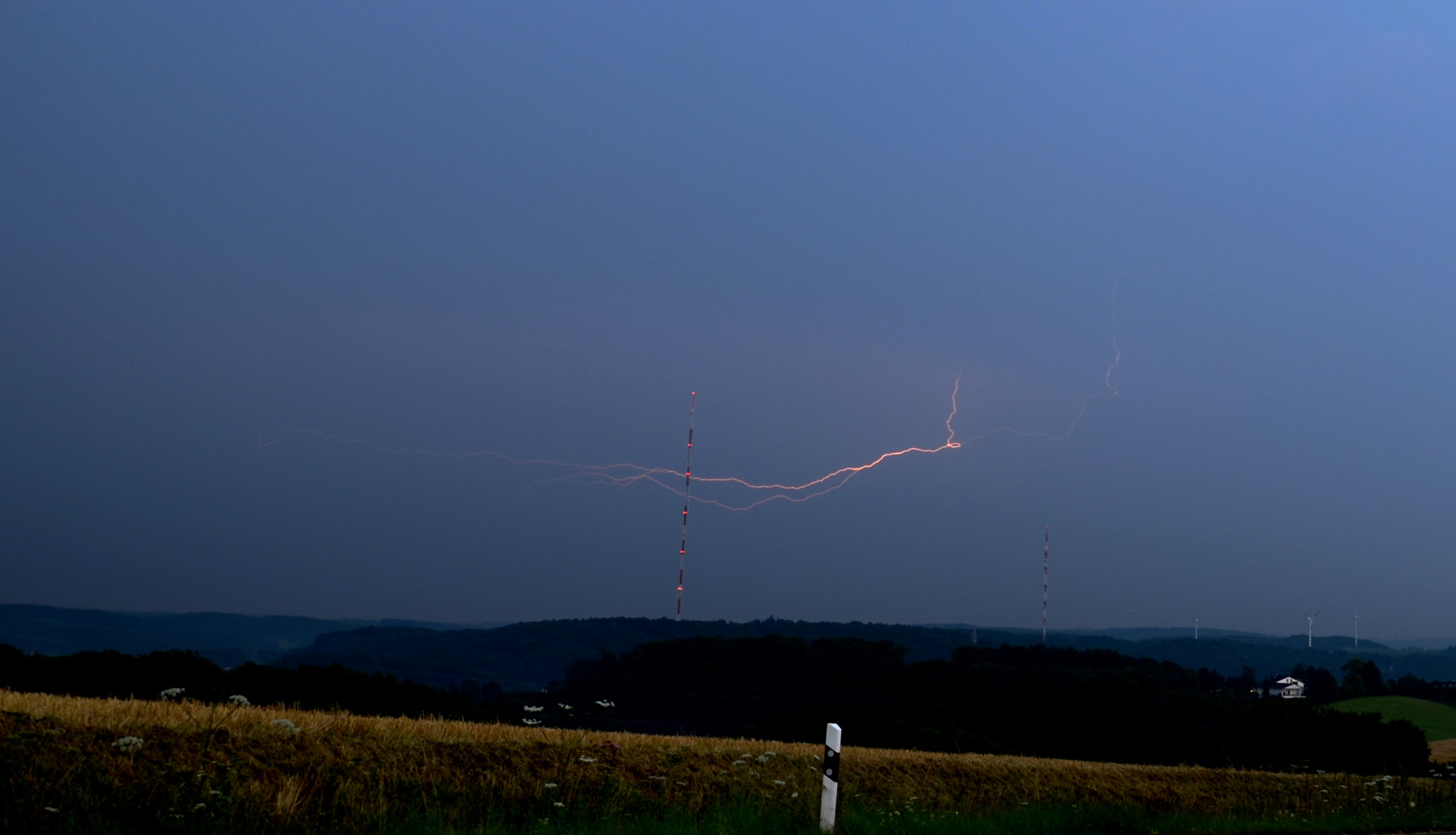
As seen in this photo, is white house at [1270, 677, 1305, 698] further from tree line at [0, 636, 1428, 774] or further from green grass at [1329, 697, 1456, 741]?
green grass at [1329, 697, 1456, 741]

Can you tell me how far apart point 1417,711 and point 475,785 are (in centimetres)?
8893

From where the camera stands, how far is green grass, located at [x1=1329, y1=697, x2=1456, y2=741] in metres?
70.4

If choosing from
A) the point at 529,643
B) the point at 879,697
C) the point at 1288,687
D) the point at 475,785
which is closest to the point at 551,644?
the point at 529,643

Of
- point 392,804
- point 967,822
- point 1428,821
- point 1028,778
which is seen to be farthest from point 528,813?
point 1428,821

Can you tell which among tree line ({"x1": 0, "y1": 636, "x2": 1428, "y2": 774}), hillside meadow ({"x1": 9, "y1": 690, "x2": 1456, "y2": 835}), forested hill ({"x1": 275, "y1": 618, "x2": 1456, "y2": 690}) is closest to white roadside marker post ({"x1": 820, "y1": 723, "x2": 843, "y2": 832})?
hillside meadow ({"x1": 9, "y1": 690, "x2": 1456, "y2": 835})

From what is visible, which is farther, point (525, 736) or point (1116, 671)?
point (1116, 671)

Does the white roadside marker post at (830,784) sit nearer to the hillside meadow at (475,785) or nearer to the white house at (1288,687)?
the hillside meadow at (475,785)

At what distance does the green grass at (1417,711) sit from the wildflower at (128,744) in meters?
72.1

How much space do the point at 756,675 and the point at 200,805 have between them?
93209 millimetres

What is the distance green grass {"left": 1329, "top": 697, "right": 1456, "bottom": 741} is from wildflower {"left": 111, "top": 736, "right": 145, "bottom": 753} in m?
72.1

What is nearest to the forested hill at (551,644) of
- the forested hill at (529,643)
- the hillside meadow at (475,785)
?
the forested hill at (529,643)

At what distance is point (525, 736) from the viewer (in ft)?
41.7

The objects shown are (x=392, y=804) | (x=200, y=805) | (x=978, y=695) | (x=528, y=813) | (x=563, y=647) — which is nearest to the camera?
(x=200, y=805)

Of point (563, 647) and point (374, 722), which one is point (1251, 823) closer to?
point (374, 722)
